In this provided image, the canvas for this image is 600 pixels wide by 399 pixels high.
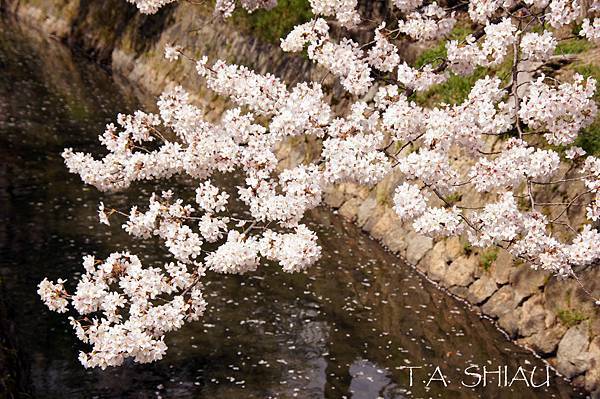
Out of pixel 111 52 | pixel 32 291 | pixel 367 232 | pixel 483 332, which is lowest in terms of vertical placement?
pixel 32 291

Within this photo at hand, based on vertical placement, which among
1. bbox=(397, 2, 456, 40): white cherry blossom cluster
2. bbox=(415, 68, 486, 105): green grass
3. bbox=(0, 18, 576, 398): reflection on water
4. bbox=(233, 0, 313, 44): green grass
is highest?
bbox=(233, 0, 313, 44): green grass

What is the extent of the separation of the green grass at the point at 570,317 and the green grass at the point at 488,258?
2.29m

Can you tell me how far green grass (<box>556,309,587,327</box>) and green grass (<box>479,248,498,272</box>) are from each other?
2287 millimetres

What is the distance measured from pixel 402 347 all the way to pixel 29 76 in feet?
73.2

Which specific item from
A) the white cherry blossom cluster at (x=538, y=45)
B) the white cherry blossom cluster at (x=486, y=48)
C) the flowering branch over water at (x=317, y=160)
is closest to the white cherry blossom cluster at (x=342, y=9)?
the flowering branch over water at (x=317, y=160)

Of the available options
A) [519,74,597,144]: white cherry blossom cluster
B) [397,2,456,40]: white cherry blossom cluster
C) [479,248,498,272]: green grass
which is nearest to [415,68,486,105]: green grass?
[479,248,498,272]: green grass

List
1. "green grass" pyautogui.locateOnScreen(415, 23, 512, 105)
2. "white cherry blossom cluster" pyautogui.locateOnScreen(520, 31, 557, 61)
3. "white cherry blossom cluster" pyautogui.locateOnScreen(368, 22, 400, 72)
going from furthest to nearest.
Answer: "green grass" pyautogui.locateOnScreen(415, 23, 512, 105) < "white cherry blossom cluster" pyautogui.locateOnScreen(368, 22, 400, 72) < "white cherry blossom cluster" pyautogui.locateOnScreen(520, 31, 557, 61)

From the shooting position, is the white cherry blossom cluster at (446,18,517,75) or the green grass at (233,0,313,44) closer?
the white cherry blossom cluster at (446,18,517,75)

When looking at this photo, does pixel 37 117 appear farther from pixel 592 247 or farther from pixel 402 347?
pixel 592 247

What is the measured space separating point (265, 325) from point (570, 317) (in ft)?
18.7

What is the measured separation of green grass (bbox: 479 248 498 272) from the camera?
695 inches

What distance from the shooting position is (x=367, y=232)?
21078mm

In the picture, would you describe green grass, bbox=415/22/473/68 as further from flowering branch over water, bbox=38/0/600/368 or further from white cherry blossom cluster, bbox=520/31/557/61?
white cherry blossom cluster, bbox=520/31/557/61

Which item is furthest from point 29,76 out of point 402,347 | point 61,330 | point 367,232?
point 402,347
